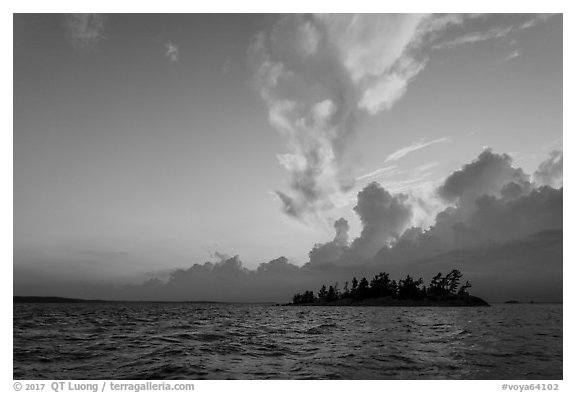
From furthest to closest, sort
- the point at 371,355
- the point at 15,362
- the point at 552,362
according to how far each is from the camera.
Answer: the point at 371,355 → the point at 15,362 → the point at 552,362

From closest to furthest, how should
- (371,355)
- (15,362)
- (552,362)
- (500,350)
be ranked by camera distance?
(552,362) → (15,362) → (371,355) → (500,350)

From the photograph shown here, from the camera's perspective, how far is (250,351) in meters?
25.9

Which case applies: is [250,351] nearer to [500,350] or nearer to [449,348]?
[449,348]
